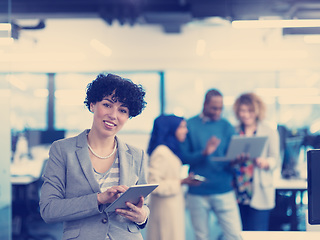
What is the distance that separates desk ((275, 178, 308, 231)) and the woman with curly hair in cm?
296

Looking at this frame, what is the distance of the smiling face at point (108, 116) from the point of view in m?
1.69

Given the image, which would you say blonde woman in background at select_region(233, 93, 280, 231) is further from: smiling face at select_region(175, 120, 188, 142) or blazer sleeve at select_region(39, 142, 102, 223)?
blazer sleeve at select_region(39, 142, 102, 223)

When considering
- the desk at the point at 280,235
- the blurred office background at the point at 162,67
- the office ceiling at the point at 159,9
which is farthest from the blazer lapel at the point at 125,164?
the blurred office background at the point at 162,67

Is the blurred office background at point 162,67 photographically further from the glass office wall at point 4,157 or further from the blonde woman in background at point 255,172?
the blonde woman in background at point 255,172

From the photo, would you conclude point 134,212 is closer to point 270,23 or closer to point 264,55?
point 270,23

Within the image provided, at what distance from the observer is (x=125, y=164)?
68.9 inches

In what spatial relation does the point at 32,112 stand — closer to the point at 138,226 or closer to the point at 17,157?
the point at 17,157

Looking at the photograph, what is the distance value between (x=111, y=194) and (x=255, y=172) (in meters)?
2.08

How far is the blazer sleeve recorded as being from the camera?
161 centimetres

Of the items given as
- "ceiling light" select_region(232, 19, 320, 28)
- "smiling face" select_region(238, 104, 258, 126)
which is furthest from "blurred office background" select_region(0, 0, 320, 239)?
"smiling face" select_region(238, 104, 258, 126)

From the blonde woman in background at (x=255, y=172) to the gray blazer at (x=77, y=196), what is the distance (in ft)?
5.92

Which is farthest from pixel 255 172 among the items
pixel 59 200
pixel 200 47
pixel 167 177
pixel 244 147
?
pixel 200 47

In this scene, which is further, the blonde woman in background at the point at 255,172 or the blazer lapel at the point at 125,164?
the blonde woman in background at the point at 255,172

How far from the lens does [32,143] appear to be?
643 centimetres
